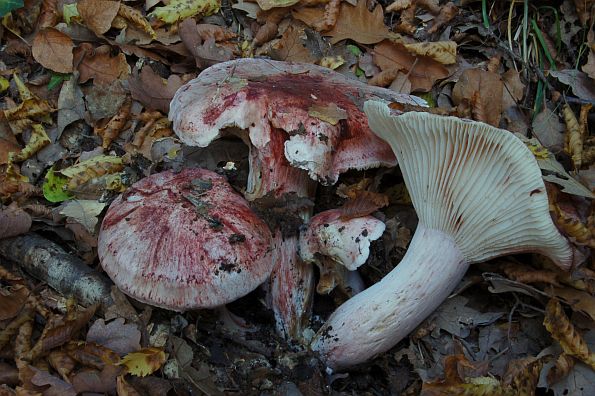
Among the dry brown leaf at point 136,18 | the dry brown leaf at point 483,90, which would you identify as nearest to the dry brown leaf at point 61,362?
the dry brown leaf at point 136,18

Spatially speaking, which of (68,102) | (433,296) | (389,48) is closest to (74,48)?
(68,102)

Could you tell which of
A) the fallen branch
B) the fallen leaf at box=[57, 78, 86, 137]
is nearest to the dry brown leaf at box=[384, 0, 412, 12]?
the fallen leaf at box=[57, 78, 86, 137]

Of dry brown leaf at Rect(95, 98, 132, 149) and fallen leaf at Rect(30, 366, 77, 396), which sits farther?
dry brown leaf at Rect(95, 98, 132, 149)

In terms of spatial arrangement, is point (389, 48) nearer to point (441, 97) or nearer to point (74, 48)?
point (441, 97)

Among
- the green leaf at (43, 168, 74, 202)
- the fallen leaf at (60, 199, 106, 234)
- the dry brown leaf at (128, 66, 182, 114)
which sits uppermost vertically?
the dry brown leaf at (128, 66, 182, 114)

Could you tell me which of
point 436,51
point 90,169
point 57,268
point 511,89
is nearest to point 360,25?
point 436,51

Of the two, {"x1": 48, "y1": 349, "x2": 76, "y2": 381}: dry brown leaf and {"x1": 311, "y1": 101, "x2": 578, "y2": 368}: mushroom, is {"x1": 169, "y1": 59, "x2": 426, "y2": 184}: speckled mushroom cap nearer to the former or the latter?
{"x1": 311, "y1": 101, "x2": 578, "y2": 368}: mushroom
